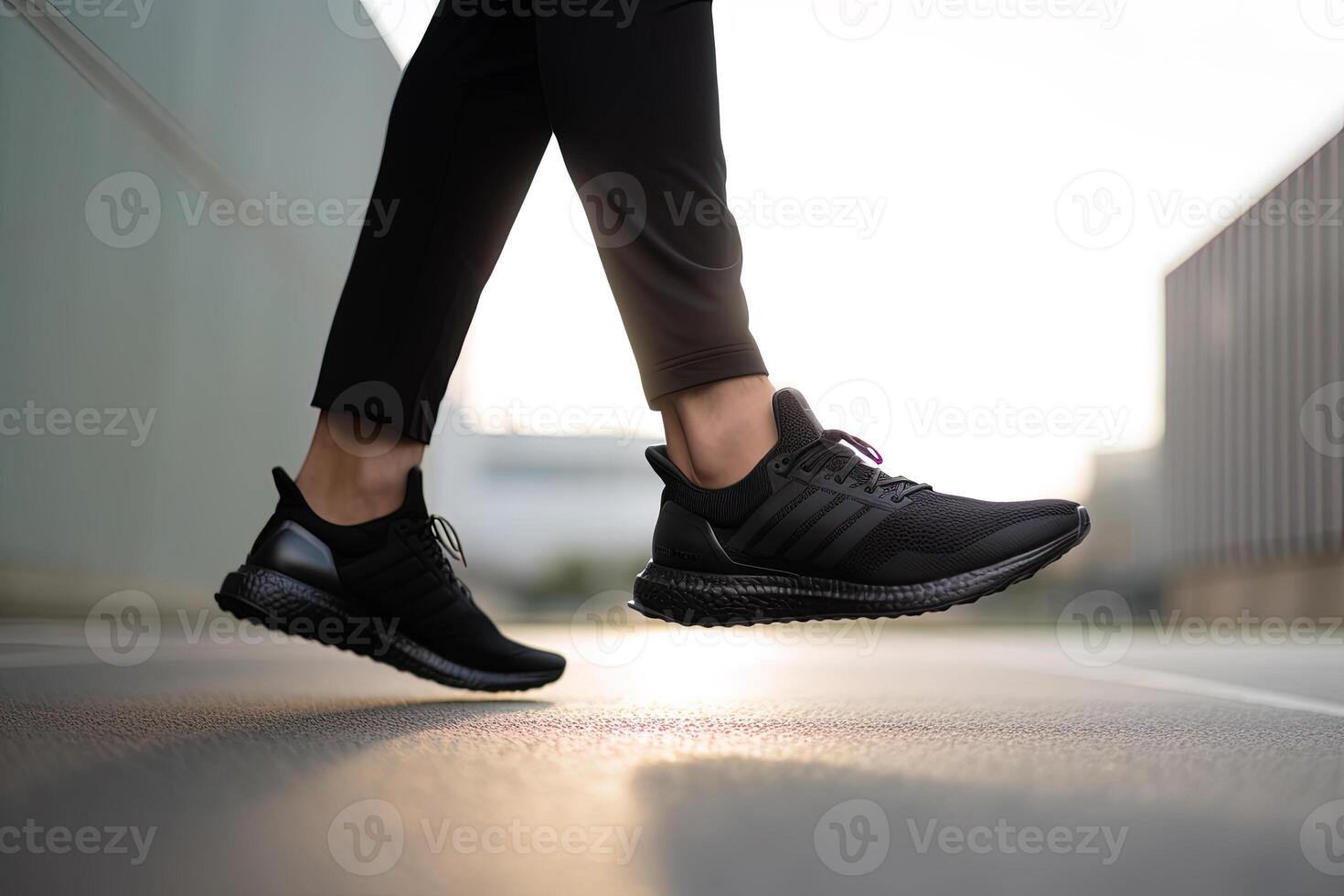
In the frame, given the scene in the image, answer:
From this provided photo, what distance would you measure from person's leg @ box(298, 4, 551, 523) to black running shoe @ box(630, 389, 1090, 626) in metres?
0.25

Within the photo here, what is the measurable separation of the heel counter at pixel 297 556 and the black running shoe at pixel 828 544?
235 millimetres

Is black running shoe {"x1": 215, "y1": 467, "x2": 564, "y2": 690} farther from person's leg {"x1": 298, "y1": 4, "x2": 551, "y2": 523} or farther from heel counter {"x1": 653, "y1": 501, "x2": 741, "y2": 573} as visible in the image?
heel counter {"x1": 653, "y1": 501, "x2": 741, "y2": 573}

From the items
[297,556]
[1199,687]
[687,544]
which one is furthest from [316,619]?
[1199,687]

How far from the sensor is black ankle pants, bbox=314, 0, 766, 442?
0.58 m

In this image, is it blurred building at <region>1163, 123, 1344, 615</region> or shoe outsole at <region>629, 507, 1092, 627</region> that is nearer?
shoe outsole at <region>629, 507, 1092, 627</region>

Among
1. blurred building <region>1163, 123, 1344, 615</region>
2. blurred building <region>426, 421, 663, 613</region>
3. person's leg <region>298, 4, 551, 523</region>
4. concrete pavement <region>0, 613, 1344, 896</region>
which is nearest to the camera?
concrete pavement <region>0, 613, 1344, 896</region>

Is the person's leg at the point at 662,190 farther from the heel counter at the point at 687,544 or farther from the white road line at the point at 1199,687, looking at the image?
the white road line at the point at 1199,687

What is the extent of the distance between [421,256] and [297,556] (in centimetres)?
26

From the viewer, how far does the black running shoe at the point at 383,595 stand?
0.60 m

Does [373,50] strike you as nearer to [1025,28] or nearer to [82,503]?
[82,503]

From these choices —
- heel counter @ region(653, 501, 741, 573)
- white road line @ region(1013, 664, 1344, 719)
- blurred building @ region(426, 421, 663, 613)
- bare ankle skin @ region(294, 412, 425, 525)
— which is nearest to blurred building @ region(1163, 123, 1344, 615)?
blurred building @ region(426, 421, 663, 613)

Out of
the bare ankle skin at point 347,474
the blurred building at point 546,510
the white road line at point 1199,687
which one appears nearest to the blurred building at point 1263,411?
the blurred building at point 546,510

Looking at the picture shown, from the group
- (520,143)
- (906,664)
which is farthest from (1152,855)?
(906,664)

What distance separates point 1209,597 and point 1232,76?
19.1ft
